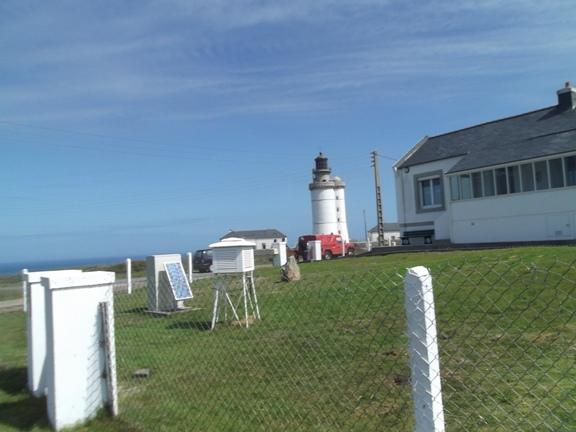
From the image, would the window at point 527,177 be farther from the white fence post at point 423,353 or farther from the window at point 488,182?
the white fence post at point 423,353

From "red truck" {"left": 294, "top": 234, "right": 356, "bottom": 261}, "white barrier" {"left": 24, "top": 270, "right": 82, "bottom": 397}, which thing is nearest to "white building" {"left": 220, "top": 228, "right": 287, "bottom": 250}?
"red truck" {"left": 294, "top": 234, "right": 356, "bottom": 261}

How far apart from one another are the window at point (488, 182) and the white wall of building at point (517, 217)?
33 centimetres

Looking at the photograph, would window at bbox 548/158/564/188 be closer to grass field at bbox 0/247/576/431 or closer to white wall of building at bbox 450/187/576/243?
white wall of building at bbox 450/187/576/243

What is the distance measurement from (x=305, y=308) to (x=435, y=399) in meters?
7.25

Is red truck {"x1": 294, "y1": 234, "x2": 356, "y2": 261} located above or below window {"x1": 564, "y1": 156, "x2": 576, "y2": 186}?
below

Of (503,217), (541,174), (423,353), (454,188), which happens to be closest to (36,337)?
(423,353)

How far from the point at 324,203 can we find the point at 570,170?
2803 cm

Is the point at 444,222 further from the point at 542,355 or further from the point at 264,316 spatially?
the point at 542,355

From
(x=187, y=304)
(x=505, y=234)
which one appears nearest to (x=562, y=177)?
(x=505, y=234)

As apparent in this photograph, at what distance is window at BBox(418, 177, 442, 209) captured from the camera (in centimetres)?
2952

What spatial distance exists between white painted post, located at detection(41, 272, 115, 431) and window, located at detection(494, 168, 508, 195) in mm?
21969

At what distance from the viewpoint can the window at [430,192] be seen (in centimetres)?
2952

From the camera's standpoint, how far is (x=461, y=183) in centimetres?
2616

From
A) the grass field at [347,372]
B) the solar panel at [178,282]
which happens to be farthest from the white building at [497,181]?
the solar panel at [178,282]
